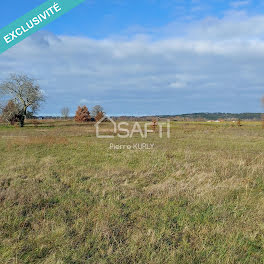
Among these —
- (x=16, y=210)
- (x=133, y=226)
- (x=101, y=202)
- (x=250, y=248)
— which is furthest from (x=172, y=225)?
(x=16, y=210)

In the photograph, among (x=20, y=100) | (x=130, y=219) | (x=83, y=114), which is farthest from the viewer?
(x=83, y=114)

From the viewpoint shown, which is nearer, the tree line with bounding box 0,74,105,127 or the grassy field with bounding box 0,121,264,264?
the grassy field with bounding box 0,121,264,264

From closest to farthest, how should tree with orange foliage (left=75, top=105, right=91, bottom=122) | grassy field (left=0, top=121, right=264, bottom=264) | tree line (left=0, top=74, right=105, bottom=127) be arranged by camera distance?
grassy field (left=0, top=121, right=264, bottom=264) → tree line (left=0, top=74, right=105, bottom=127) → tree with orange foliage (left=75, top=105, right=91, bottom=122)

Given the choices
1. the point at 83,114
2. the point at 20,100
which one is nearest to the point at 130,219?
the point at 20,100

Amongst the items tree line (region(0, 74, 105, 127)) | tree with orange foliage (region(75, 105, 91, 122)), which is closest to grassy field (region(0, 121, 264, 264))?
tree line (region(0, 74, 105, 127))

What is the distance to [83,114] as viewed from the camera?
70.2 m

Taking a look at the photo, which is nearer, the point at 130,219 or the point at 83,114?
the point at 130,219

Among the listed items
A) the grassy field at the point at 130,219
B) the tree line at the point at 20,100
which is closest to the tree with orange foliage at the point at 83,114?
the tree line at the point at 20,100

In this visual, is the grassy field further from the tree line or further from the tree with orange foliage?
the tree with orange foliage

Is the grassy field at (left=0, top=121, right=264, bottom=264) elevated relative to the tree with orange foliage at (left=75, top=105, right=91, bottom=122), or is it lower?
lower

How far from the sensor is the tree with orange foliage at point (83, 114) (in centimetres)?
6994

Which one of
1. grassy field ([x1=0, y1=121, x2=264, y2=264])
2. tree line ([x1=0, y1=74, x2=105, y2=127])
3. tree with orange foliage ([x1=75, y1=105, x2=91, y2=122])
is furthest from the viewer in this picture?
tree with orange foliage ([x1=75, y1=105, x2=91, y2=122])

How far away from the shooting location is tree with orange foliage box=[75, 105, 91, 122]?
6994cm

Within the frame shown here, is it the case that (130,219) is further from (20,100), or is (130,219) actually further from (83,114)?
(83,114)
